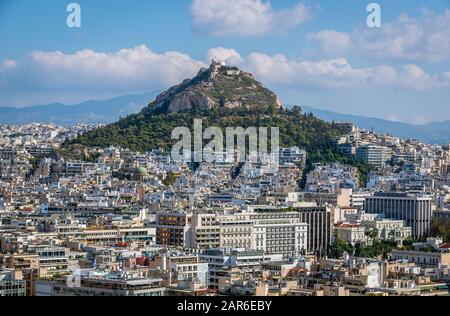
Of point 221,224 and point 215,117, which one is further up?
point 215,117

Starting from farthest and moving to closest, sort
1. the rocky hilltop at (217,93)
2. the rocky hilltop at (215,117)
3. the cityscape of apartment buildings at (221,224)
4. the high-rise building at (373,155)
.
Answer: the rocky hilltop at (217,93) < the rocky hilltop at (215,117) < the high-rise building at (373,155) < the cityscape of apartment buildings at (221,224)

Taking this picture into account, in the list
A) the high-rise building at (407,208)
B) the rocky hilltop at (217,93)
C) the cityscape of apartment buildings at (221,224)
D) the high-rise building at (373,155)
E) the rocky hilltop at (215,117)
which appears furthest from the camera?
the rocky hilltop at (217,93)

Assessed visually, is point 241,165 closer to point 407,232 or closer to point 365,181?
point 365,181

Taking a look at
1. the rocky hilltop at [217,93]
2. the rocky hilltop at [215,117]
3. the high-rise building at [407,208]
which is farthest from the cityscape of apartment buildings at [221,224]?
the rocky hilltop at [217,93]

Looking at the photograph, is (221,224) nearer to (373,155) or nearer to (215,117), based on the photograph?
(373,155)

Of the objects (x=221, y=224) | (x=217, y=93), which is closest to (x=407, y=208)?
(x=221, y=224)

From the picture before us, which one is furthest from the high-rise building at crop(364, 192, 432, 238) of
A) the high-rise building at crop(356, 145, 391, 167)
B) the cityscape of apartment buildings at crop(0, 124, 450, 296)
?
the high-rise building at crop(356, 145, 391, 167)

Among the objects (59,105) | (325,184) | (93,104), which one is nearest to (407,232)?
(325,184)

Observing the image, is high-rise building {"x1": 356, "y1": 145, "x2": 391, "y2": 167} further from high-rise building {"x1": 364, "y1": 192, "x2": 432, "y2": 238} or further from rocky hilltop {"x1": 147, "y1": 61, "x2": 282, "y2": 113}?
high-rise building {"x1": 364, "y1": 192, "x2": 432, "y2": 238}

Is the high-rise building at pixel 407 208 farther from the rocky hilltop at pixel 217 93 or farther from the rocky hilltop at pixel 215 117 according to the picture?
the rocky hilltop at pixel 217 93
